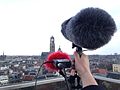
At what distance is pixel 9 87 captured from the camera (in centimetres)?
164

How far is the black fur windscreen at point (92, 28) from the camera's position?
2.06 ft

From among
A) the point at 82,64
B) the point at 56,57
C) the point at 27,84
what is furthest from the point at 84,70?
the point at 27,84

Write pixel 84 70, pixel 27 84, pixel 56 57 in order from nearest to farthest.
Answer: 1. pixel 84 70
2. pixel 56 57
3. pixel 27 84

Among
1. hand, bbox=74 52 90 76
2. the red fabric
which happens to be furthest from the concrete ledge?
hand, bbox=74 52 90 76

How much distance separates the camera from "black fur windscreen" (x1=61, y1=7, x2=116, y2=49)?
0.63m

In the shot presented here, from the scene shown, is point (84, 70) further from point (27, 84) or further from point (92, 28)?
point (27, 84)

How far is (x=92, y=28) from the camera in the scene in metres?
0.63

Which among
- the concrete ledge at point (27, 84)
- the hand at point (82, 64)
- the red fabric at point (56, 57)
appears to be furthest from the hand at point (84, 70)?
the concrete ledge at point (27, 84)

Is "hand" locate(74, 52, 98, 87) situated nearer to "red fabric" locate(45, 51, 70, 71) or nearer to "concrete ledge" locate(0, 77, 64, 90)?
"red fabric" locate(45, 51, 70, 71)

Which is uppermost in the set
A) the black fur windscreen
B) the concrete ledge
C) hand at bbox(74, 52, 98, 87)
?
the black fur windscreen

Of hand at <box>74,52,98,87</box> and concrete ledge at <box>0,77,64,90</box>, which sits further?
concrete ledge at <box>0,77,64,90</box>

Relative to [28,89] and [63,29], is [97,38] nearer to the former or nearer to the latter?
[63,29]

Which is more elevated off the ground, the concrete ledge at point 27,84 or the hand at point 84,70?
the hand at point 84,70

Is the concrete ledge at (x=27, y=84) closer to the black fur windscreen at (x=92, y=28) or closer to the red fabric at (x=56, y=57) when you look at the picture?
the red fabric at (x=56, y=57)
